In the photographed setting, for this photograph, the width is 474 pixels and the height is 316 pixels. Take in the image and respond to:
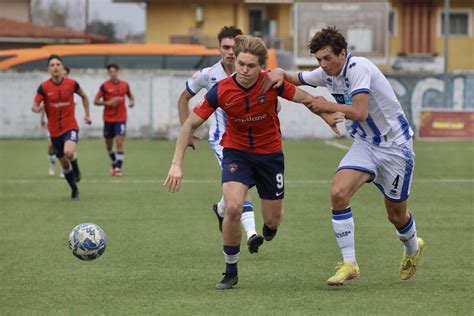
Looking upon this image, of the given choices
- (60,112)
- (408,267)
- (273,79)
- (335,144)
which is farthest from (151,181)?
(335,144)

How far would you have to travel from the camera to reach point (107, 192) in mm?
17516

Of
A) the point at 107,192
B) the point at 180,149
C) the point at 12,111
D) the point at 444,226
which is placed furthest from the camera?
the point at 12,111

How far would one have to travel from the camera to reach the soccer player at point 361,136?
336 inches

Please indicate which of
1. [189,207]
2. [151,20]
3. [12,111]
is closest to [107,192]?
[189,207]

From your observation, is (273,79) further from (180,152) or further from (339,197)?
(339,197)

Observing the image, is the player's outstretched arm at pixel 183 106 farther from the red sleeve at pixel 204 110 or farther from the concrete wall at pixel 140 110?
the concrete wall at pixel 140 110

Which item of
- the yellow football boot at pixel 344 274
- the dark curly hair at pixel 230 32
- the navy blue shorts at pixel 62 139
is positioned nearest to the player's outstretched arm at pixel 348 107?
the yellow football boot at pixel 344 274

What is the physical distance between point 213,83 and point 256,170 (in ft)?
7.76

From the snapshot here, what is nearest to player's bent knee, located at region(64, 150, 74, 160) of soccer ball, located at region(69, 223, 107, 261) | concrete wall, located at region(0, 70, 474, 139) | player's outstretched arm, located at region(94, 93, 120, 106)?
player's outstretched arm, located at region(94, 93, 120, 106)

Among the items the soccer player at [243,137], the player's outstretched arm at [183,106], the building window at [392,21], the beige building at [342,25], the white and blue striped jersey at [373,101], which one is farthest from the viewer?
the building window at [392,21]

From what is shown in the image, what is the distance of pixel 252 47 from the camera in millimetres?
8289

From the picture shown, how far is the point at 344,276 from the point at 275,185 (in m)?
1.04

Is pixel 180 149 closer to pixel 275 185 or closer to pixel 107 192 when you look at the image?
pixel 275 185

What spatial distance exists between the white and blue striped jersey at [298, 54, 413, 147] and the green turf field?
1218mm
